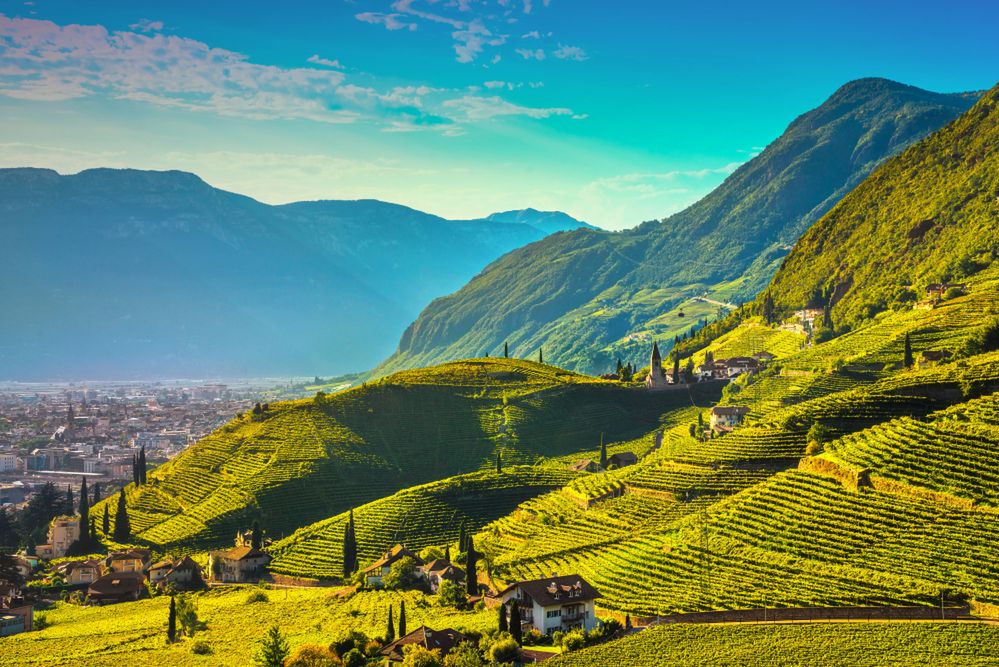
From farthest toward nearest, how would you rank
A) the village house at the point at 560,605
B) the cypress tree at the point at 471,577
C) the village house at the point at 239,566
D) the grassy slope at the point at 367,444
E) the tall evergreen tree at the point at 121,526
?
the grassy slope at the point at 367,444, the tall evergreen tree at the point at 121,526, the village house at the point at 239,566, the cypress tree at the point at 471,577, the village house at the point at 560,605

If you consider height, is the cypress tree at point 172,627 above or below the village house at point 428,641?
below

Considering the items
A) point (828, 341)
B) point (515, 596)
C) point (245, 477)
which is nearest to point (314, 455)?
point (245, 477)

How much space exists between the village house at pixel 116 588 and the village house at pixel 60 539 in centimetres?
1963

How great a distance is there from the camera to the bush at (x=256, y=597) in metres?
80.3

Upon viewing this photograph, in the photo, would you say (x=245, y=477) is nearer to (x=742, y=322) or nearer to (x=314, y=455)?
(x=314, y=455)

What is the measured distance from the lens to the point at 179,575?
91125 mm

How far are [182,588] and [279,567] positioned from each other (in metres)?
9.55

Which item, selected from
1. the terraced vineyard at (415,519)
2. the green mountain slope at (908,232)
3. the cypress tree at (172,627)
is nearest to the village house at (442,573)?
the terraced vineyard at (415,519)

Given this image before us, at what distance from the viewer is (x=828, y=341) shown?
125 meters

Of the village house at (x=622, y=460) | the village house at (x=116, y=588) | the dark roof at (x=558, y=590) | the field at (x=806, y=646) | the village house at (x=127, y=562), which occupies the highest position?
the village house at (x=622, y=460)

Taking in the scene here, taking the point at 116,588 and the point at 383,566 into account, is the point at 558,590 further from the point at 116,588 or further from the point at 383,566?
the point at 116,588

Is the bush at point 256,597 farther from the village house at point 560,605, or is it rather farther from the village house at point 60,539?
the village house at point 60,539

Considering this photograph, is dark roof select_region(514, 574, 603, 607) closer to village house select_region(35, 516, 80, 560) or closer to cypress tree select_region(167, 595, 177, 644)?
cypress tree select_region(167, 595, 177, 644)

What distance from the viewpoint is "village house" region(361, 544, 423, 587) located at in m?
79.2
